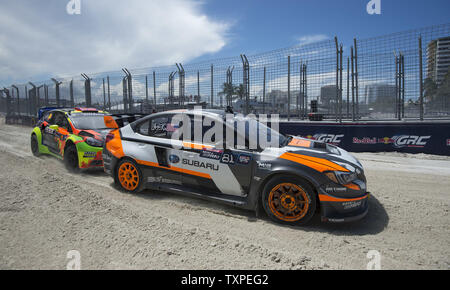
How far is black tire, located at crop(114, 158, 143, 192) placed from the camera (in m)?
4.41

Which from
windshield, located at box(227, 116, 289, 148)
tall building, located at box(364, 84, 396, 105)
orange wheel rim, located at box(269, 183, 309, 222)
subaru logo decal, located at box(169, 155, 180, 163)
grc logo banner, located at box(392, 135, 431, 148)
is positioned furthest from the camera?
tall building, located at box(364, 84, 396, 105)

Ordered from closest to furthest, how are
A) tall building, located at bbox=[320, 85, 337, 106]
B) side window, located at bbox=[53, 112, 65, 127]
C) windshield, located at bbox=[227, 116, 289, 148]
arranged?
windshield, located at bbox=[227, 116, 289, 148] → side window, located at bbox=[53, 112, 65, 127] → tall building, located at bbox=[320, 85, 337, 106]

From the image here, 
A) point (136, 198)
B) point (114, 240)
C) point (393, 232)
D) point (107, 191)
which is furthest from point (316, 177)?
point (107, 191)

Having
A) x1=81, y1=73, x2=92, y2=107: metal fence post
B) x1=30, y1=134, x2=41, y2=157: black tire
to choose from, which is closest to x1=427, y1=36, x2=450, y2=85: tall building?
x1=30, y1=134, x2=41, y2=157: black tire

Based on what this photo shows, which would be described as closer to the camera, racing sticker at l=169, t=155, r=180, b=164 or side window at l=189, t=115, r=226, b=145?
side window at l=189, t=115, r=226, b=145

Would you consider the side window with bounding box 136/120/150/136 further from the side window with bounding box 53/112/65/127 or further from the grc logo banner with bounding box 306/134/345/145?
the grc logo banner with bounding box 306/134/345/145

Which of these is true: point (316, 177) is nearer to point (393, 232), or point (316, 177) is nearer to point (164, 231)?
point (393, 232)

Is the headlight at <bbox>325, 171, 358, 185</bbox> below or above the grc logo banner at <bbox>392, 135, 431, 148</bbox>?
below

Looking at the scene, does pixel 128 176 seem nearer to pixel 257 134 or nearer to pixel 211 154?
pixel 211 154

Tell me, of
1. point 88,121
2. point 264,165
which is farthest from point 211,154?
point 88,121

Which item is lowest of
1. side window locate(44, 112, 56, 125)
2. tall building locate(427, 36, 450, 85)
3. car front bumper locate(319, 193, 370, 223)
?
car front bumper locate(319, 193, 370, 223)

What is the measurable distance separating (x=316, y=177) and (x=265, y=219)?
88 centimetres

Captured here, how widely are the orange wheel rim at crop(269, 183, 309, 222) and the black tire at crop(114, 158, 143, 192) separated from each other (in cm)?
229

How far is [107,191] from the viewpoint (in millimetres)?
4562
